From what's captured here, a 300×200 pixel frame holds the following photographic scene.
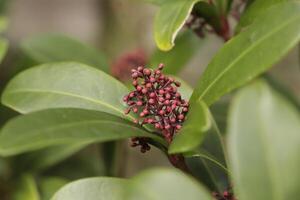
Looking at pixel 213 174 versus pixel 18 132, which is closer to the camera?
pixel 18 132

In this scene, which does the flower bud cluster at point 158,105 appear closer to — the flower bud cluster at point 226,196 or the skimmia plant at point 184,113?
the skimmia plant at point 184,113

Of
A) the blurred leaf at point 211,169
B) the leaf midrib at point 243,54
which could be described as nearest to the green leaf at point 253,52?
the leaf midrib at point 243,54

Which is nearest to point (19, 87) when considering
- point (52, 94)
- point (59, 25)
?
point (52, 94)

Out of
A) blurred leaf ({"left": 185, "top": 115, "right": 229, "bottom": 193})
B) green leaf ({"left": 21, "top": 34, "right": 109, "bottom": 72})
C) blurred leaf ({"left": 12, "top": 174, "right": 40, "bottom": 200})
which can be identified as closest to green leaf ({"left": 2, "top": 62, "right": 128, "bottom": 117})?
blurred leaf ({"left": 185, "top": 115, "right": 229, "bottom": 193})

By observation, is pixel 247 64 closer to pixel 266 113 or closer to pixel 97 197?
pixel 266 113

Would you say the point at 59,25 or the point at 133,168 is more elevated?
the point at 59,25

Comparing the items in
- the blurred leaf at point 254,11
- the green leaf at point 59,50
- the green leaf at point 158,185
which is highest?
the blurred leaf at point 254,11

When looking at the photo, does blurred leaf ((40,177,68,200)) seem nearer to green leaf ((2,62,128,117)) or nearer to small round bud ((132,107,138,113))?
green leaf ((2,62,128,117))
